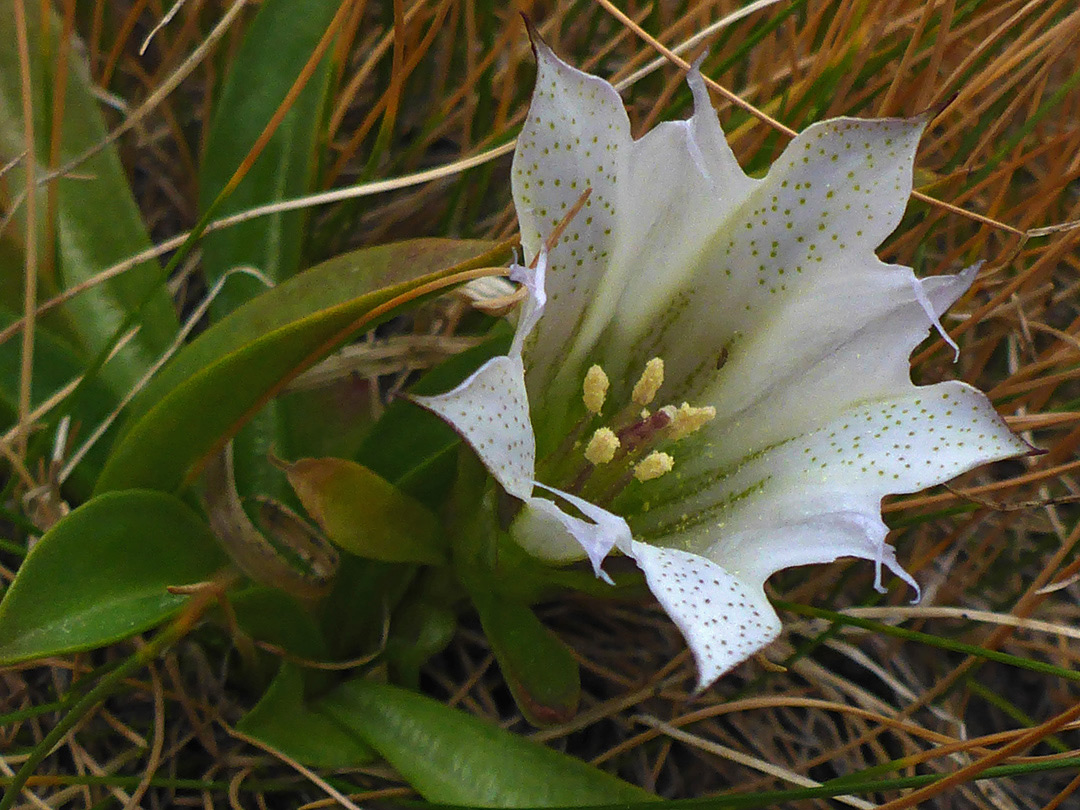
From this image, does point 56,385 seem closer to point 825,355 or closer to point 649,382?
point 649,382

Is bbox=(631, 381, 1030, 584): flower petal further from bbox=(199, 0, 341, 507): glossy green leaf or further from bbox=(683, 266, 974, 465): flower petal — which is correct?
bbox=(199, 0, 341, 507): glossy green leaf

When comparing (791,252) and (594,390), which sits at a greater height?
(791,252)

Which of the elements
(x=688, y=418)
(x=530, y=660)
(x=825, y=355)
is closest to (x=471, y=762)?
(x=530, y=660)

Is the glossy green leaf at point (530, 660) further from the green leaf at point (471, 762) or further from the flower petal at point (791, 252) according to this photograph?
the flower petal at point (791, 252)

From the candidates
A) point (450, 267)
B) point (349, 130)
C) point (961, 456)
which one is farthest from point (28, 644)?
point (349, 130)

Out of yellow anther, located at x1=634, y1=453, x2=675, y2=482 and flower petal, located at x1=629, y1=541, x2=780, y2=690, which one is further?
yellow anther, located at x1=634, y1=453, x2=675, y2=482

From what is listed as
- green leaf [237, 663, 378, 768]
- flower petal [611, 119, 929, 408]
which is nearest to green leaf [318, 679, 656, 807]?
green leaf [237, 663, 378, 768]
